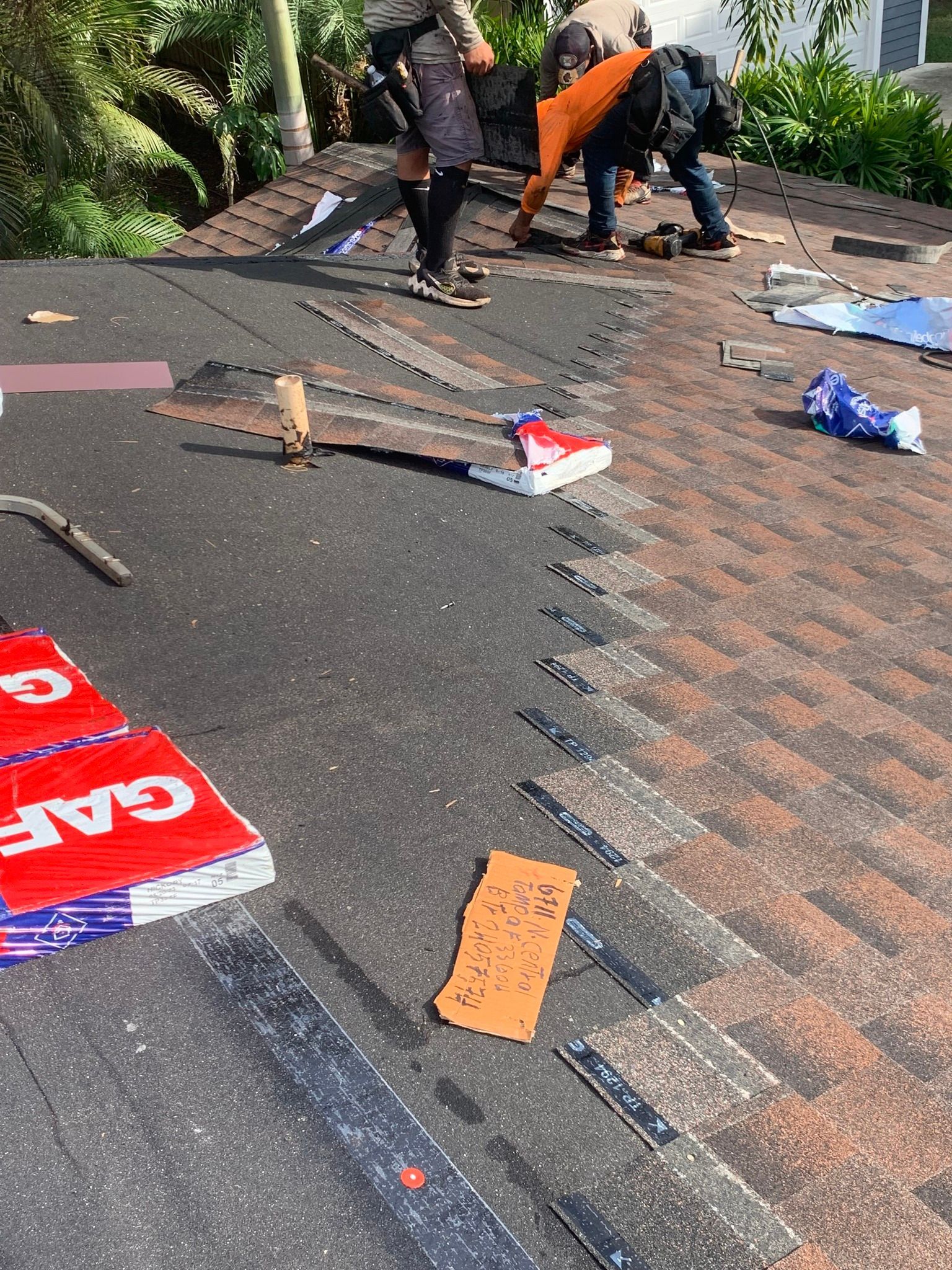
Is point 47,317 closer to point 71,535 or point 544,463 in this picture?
point 71,535

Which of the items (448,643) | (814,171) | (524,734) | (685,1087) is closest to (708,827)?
(524,734)

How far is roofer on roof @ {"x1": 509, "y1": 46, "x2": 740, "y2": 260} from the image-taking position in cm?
706

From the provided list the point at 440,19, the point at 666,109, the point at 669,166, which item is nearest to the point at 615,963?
the point at 440,19

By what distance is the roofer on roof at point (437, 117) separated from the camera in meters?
5.67

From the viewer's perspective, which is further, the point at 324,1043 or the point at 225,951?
the point at 225,951

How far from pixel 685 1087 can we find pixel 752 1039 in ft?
0.62

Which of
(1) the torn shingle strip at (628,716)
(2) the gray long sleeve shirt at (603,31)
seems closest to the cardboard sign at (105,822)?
(1) the torn shingle strip at (628,716)

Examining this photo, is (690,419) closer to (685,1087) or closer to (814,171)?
(685,1087)

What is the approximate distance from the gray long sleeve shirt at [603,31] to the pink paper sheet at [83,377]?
3998 millimetres

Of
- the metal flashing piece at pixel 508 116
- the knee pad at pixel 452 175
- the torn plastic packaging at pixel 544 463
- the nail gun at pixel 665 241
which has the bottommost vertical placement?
the torn plastic packaging at pixel 544 463

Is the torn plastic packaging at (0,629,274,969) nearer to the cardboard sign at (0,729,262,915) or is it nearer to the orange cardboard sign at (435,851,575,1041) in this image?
the cardboard sign at (0,729,262,915)

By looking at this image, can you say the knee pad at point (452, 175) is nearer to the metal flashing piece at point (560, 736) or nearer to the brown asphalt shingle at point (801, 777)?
the brown asphalt shingle at point (801, 777)

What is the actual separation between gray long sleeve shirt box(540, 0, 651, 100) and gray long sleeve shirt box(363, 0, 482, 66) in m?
1.99

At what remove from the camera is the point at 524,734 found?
9.89 ft
